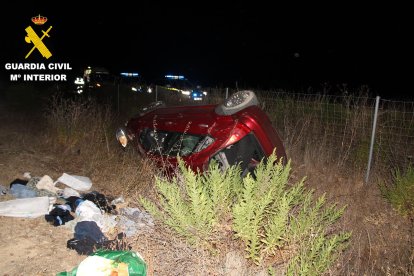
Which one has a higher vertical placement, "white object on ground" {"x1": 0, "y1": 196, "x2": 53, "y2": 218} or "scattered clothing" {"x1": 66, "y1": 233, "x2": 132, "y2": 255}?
"white object on ground" {"x1": 0, "y1": 196, "x2": 53, "y2": 218}

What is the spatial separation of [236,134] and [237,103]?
0.45m

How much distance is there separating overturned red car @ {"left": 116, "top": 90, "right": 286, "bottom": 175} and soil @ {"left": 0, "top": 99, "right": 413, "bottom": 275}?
81 centimetres

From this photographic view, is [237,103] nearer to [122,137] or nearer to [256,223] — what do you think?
[122,137]

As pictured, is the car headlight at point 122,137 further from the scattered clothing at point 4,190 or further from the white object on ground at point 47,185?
the scattered clothing at point 4,190

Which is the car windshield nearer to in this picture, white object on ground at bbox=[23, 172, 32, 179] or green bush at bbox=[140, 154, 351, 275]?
green bush at bbox=[140, 154, 351, 275]

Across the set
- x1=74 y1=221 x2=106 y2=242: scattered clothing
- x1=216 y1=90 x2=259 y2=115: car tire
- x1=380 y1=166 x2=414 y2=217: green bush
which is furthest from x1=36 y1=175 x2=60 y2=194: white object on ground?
x1=380 y1=166 x2=414 y2=217: green bush

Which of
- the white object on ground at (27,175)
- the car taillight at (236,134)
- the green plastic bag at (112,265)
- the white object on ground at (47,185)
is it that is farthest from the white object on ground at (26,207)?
the car taillight at (236,134)

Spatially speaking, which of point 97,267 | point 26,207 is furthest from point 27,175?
point 97,267

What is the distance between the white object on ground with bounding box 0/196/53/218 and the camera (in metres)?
4.03

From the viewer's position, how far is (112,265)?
8.23 ft

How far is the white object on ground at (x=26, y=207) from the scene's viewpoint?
159 inches

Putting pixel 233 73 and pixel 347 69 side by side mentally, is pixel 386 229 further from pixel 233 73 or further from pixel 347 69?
pixel 233 73

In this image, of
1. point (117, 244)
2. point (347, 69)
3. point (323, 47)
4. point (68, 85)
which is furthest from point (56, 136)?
point (323, 47)

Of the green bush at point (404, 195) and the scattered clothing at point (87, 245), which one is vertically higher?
the green bush at point (404, 195)
